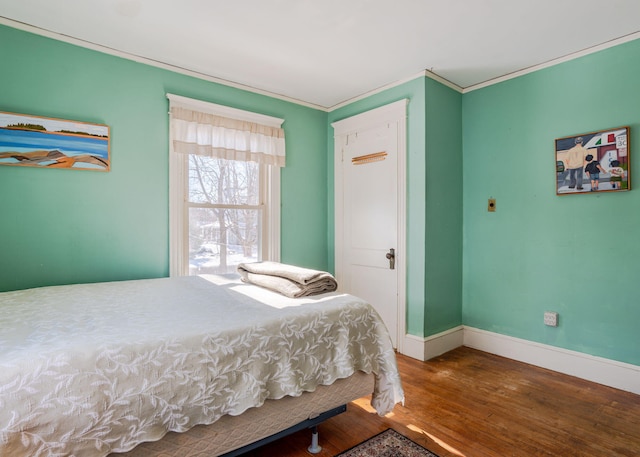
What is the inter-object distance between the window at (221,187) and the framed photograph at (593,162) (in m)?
2.54

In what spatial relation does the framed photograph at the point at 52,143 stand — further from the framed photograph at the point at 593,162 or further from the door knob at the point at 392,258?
the framed photograph at the point at 593,162

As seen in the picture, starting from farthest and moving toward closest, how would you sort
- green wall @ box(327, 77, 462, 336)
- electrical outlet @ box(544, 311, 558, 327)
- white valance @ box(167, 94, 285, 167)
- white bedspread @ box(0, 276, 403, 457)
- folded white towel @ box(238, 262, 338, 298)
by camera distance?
green wall @ box(327, 77, 462, 336) < white valance @ box(167, 94, 285, 167) < electrical outlet @ box(544, 311, 558, 327) < folded white towel @ box(238, 262, 338, 298) < white bedspread @ box(0, 276, 403, 457)

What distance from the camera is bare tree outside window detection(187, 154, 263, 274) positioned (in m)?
3.15

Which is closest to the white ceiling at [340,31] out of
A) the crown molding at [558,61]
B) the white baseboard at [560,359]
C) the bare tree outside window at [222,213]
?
the crown molding at [558,61]

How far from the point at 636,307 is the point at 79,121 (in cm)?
432

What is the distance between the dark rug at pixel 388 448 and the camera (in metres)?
1.77

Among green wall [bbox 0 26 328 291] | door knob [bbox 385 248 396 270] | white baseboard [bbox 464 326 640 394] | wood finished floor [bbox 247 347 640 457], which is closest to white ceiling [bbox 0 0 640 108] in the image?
green wall [bbox 0 26 328 291]

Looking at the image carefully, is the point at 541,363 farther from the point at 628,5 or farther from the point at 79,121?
the point at 79,121

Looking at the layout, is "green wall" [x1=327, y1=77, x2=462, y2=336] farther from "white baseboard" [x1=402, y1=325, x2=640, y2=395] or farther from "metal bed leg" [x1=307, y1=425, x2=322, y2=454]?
"metal bed leg" [x1=307, y1=425, x2=322, y2=454]

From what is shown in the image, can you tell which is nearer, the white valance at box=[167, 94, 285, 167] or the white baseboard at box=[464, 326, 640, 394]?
the white baseboard at box=[464, 326, 640, 394]

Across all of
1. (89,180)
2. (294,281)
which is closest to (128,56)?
(89,180)

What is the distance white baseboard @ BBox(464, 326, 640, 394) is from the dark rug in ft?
5.68

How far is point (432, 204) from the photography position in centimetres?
317

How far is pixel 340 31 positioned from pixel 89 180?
7.10 feet
